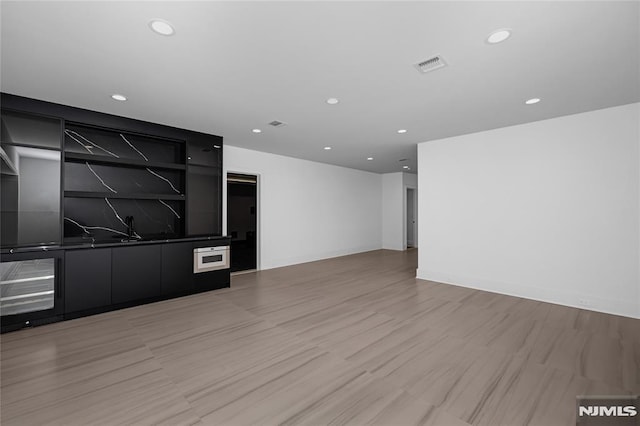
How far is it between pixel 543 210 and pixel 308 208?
490 centimetres

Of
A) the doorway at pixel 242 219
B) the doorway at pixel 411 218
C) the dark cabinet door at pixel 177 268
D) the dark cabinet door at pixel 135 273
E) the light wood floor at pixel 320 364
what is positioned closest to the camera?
the light wood floor at pixel 320 364

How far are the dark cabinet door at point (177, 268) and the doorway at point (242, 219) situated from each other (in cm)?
153

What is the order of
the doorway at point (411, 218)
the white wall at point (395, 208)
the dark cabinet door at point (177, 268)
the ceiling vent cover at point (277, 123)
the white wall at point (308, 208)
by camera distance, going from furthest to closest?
1. the doorway at point (411, 218)
2. the white wall at point (395, 208)
3. the white wall at point (308, 208)
4. the ceiling vent cover at point (277, 123)
5. the dark cabinet door at point (177, 268)

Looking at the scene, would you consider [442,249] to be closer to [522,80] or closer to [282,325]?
[522,80]

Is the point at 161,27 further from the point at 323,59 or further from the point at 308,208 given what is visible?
the point at 308,208

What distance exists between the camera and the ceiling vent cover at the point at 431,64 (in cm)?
241

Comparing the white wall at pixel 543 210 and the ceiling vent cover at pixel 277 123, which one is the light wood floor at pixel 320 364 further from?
the ceiling vent cover at pixel 277 123

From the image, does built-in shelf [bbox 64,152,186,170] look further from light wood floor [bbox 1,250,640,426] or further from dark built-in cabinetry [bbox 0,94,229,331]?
light wood floor [bbox 1,250,640,426]

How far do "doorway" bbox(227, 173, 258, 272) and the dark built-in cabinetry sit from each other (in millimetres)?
664

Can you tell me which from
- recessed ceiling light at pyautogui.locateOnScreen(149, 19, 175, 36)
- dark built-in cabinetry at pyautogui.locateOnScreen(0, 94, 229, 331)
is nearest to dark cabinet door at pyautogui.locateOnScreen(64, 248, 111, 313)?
dark built-in cabinetry at pyautogui.locateOnScreen(0, 94, 229, 331)

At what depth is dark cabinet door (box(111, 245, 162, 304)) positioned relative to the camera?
3.61m

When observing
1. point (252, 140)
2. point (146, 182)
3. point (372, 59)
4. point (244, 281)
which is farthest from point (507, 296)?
point (146, 182)

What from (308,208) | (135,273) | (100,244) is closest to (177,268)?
(135,273)

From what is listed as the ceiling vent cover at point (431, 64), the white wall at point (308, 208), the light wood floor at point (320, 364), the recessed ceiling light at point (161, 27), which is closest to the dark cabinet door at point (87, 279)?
the light wood floor at point (320, 364)
